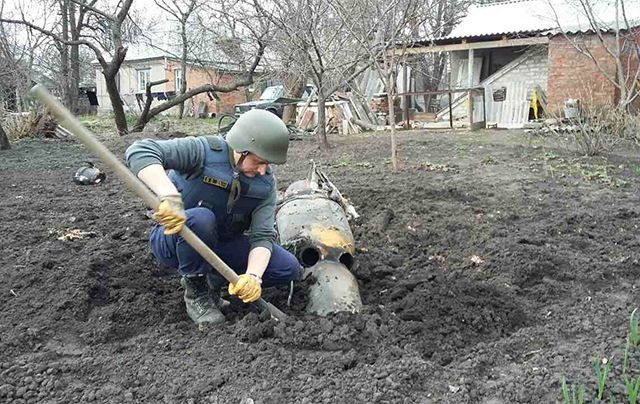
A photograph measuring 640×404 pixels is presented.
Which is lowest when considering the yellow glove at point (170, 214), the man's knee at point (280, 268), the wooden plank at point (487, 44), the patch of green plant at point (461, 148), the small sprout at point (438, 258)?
the small sprout at point (438, 258)

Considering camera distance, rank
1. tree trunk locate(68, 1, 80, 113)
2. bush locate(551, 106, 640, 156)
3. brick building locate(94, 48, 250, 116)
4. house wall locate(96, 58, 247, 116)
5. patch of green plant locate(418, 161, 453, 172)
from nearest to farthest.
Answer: patch of green plant locate(418, 161, 453, 172) < bush locate(551, 106, 640, 156) < tree trunk locate(68, 1, 80, 113) < house wall locate(96, 58, 247, 116) < brick building locate(94, 48, 250, 116)

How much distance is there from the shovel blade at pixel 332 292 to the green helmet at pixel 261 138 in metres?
0.85

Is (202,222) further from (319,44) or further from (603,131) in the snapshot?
(603,131)

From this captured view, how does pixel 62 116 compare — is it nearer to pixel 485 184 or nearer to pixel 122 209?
pixel 122 209

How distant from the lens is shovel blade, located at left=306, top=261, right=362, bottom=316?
3.34 metres

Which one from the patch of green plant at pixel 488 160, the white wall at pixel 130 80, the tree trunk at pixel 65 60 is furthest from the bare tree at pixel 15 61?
the patch of green plant at pixel 488 160

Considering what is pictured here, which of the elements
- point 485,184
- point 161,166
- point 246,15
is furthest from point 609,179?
point 246,15

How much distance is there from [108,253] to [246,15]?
31.8ft

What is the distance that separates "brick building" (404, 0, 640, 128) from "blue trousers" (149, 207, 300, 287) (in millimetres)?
9484

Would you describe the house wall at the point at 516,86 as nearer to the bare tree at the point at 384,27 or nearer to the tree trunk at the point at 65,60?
the bare tree at the point at 384,27

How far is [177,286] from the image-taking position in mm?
3766

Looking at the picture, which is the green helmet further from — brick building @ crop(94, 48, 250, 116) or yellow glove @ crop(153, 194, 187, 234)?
brick building @ crop(94, 48, 250, 116)

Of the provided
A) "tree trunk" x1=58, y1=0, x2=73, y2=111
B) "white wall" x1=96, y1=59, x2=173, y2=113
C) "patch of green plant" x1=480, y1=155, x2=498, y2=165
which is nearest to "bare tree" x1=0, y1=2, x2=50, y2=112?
"tree trunk" x1=58, y1=0, x2=73, y2=111

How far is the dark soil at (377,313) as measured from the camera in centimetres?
247
